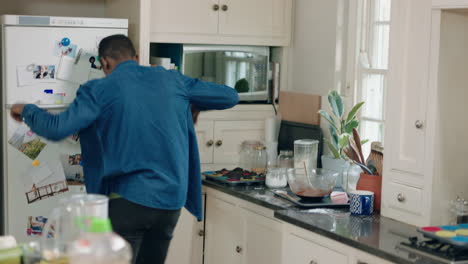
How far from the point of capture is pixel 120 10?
4254mm

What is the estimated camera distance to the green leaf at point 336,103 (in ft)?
12.5

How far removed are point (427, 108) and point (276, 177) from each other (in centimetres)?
107

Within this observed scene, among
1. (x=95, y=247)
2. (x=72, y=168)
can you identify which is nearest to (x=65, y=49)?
(x=72, y=168)

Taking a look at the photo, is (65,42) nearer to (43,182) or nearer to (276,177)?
(43,182)

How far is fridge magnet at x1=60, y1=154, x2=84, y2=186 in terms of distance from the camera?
385cm

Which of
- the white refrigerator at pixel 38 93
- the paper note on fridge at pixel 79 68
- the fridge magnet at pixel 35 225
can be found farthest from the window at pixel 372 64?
the fridge magnet at pixel 35 225

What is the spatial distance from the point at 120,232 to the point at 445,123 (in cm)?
144

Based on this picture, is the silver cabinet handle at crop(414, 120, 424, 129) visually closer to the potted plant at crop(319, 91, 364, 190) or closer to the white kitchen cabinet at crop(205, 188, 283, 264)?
the potted plant at crop(319, 91, 364, 190)

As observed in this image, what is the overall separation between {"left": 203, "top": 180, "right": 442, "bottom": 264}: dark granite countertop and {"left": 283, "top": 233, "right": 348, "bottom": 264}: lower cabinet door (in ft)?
0.23

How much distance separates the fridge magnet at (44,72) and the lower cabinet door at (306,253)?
1.50m

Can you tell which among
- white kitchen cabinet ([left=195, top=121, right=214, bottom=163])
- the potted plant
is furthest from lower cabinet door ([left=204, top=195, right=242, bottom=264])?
the potted plant

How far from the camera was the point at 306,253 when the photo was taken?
10.2 ft

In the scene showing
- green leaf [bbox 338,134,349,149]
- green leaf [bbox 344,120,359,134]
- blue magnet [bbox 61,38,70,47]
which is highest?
blue magnet [bbox 61,38,70,47]

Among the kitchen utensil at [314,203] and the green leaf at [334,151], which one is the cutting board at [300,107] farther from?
the kitchen utensil at [314,203]
